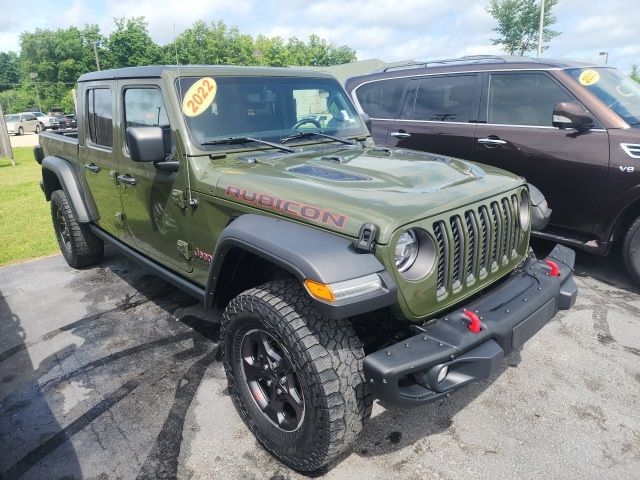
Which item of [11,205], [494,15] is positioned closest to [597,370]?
[11,205]

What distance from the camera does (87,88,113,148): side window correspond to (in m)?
3.75

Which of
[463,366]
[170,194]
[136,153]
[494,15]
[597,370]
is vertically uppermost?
[494,15]

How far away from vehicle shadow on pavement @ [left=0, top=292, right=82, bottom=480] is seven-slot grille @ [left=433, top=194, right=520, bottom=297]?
2071 mm

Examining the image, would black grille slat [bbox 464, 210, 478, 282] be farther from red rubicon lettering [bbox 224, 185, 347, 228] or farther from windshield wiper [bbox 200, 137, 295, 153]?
windshield wiper [bbox 200, 137, 295, 153]

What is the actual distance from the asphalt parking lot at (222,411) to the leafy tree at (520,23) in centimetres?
3279

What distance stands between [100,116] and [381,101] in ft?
10.9

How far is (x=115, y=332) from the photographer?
379 centimetres

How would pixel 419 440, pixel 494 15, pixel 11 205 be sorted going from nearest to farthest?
pixel 419 440, pixel 11 205, pixel 494 15

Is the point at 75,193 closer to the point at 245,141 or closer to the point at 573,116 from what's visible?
the point at 245,141

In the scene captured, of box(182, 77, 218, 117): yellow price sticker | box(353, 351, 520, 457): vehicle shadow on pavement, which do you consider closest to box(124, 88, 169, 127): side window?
box(182, 77, 218, 117): yellow price sticker

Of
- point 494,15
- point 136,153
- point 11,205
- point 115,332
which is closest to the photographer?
point 136,153

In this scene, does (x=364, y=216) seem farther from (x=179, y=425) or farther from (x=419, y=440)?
(x=179, y=425)

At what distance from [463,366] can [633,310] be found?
2.60 m

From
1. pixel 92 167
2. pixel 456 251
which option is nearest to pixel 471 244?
pixel 456 251
